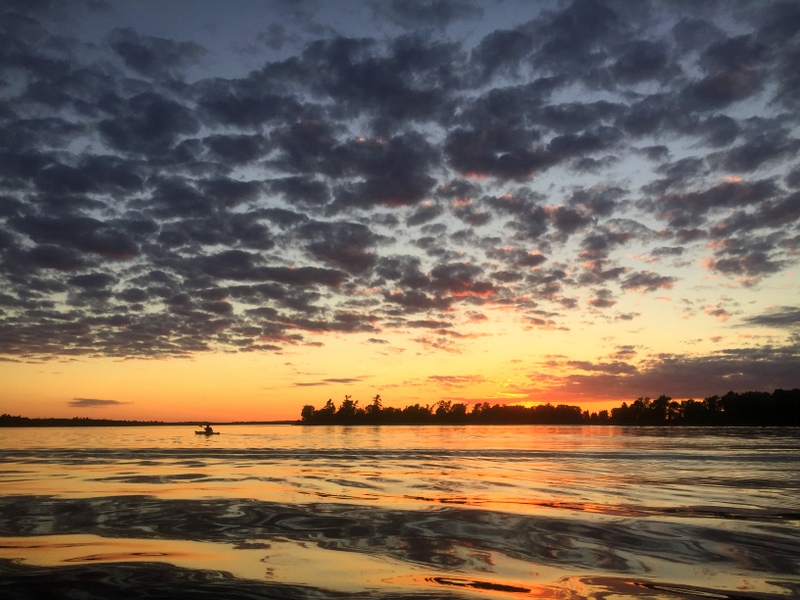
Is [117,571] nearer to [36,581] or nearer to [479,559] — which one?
[36,581]

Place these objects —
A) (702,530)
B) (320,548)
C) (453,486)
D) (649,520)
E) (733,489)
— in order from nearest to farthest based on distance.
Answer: (320,548), (702,530), (649,520), (733,489), (453,486)

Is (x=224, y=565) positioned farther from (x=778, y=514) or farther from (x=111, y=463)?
(x=111, y=463)

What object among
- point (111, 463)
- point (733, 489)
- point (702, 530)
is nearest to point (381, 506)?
point (702, 530)

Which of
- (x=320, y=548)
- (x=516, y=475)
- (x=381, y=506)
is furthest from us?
(x=516, y=475)

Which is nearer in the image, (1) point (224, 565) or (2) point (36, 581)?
(2) point (36, 581)

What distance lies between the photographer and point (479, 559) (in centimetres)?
1013

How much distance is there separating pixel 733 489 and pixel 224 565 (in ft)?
61.2

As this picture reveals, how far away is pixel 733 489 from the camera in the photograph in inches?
785

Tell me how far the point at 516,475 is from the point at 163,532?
17.6 meters

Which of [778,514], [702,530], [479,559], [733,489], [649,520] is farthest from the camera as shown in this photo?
[733,489]

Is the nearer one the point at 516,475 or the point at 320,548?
the point at 320,548

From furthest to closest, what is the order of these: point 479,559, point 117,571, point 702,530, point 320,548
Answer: point 702,530 < point 320,548 < point 479,559 < point 117,571

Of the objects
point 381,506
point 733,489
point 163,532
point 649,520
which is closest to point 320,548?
point 163,532

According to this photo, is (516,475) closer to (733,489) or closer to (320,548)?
(733,489)
